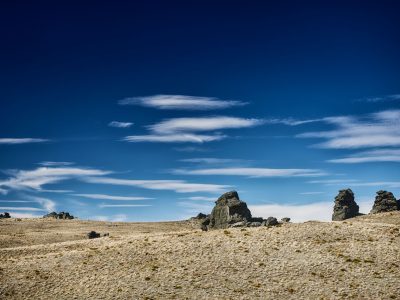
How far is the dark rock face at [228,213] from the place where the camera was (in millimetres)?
70250

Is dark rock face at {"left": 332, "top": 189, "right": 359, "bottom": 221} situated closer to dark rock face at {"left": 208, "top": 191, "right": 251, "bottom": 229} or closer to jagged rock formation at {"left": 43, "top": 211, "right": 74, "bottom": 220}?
dark rock face at {"left": 208, "top": 191, "right": 251, "bottom": 229}

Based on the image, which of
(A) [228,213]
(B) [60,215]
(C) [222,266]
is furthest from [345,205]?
(B) [60,215]

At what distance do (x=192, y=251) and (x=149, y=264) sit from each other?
4.78m

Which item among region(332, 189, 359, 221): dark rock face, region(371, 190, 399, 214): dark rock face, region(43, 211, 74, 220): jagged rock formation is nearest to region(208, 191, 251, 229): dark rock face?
region(332, 189, 359, 221): dark rock face

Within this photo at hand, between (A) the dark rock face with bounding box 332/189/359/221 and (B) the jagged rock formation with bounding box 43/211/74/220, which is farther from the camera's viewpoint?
(B) the jagged rock formation with bounding box 43/211/74/220

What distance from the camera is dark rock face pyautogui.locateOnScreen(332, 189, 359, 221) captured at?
93775 mm

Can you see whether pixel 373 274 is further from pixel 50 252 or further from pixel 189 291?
pixel 50 252

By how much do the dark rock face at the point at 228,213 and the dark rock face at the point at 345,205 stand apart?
31140 mm

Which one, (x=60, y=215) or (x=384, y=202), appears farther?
(x=60, y=215)

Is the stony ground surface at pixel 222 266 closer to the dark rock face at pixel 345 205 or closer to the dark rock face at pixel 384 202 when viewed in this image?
the dark rock face at pixel 384 202

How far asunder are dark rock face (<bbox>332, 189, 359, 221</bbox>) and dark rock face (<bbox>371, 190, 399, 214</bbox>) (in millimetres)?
6609

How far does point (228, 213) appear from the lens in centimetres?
7100

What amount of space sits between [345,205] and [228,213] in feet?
123

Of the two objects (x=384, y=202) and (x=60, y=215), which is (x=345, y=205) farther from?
(x=60, y=215)
